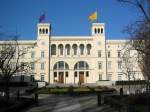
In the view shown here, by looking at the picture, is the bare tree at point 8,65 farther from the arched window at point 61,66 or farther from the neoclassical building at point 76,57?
the arched window at point 61,66

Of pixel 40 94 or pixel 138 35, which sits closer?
pixel 138 35

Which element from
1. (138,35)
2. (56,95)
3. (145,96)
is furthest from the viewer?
(56,95)

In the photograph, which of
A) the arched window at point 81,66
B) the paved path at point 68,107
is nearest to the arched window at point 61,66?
the arched window at point 81,66

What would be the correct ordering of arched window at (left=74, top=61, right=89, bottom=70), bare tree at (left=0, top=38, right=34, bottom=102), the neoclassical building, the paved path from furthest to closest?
arched window at (left=74, top=61, right=89, bottom=70)
the neoclassical building
bare tree at (left=0, top=38, right=34, bottom=102)
the paved path

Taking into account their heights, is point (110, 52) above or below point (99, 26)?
below

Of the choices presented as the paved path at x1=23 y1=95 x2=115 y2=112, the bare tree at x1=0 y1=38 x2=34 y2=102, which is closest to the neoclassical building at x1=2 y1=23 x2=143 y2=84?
the bare tree at x1=0 y1=38 x2=34 y2=102

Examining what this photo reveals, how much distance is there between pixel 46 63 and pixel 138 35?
71968 mm

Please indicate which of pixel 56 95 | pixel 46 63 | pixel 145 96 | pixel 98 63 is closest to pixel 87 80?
pixel 98 63

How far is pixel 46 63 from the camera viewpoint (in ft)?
321

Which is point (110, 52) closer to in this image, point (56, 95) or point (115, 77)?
point (115, 77)

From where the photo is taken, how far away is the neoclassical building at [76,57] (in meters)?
97.9

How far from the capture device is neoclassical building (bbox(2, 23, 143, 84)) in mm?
97875

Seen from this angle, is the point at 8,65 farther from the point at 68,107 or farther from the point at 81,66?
the point at 81,66

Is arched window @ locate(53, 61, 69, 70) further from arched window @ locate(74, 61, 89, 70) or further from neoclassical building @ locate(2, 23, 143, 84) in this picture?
arched window @ locate(74, 61, 89, 70)
